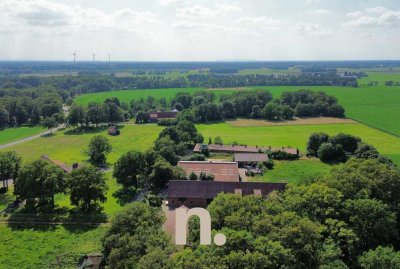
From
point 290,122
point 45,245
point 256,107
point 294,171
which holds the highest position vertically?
point 256,107

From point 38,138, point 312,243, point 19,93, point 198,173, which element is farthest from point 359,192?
point 19,93

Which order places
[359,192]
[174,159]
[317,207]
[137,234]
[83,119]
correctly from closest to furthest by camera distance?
[137,234], [317,207], [359,192], [174,159], [83,119]

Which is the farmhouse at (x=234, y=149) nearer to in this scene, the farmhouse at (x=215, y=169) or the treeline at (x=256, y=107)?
the farmhouse at (x=215, y=169)

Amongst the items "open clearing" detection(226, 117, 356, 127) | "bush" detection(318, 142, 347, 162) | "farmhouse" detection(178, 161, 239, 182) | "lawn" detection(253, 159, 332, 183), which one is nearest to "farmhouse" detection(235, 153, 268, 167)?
Answer: "lawn" detection(253, 159, 332, 183)

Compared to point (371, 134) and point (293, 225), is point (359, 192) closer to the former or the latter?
point (293, 225)

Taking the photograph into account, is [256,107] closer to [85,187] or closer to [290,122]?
[290,122]

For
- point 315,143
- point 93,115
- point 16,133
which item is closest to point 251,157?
point 315,143

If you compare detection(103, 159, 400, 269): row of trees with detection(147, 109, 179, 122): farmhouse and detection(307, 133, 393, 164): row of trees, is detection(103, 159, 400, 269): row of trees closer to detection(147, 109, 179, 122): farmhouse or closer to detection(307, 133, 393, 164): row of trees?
detection(307, 133, 393, 164): row of trees
